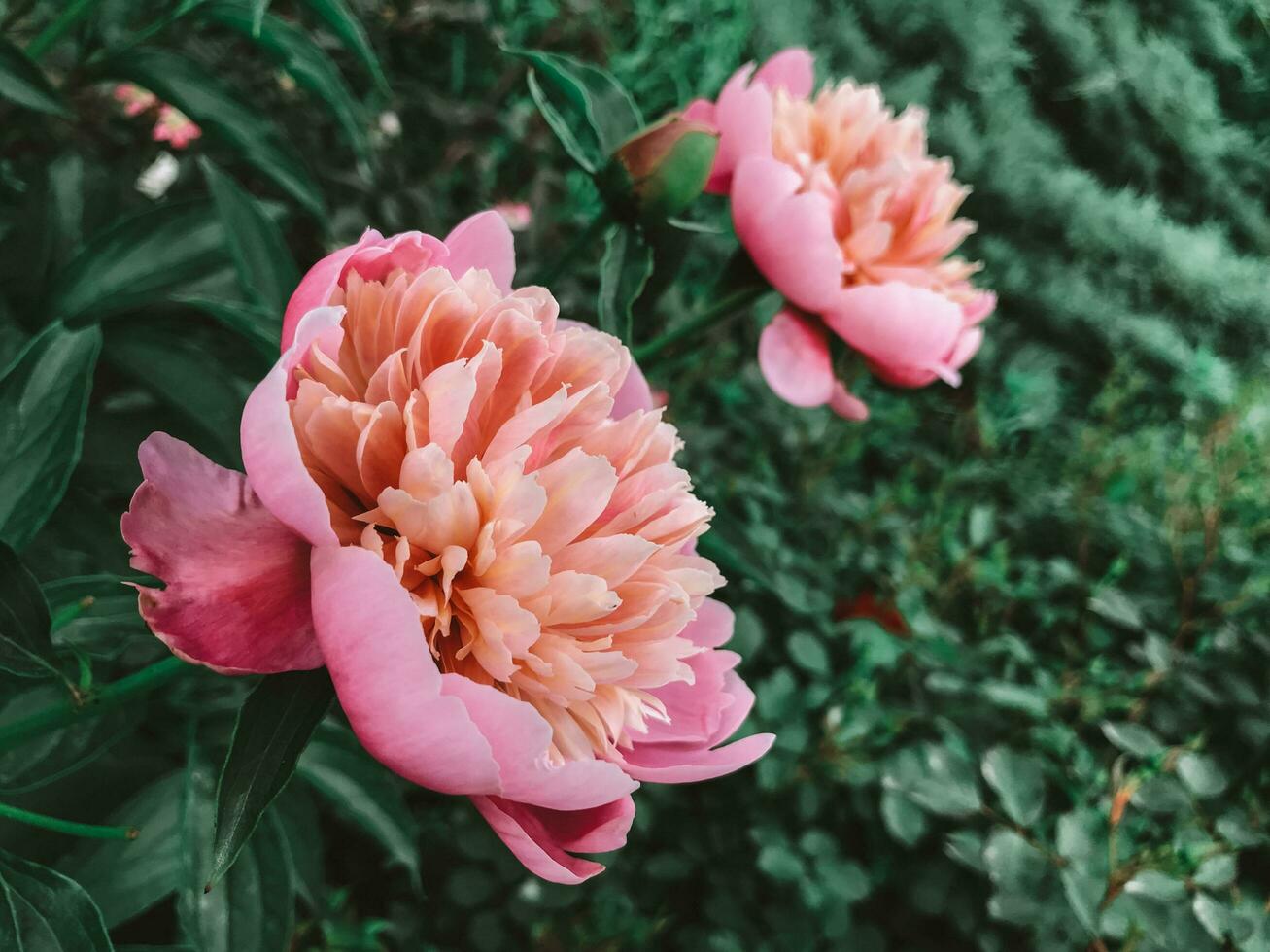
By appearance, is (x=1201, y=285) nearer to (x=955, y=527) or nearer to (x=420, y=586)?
(x=955, y=527)

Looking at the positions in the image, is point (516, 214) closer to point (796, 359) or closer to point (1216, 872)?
point (796, 359)

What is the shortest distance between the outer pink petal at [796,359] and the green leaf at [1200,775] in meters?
0.39

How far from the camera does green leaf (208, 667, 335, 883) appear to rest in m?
0.26

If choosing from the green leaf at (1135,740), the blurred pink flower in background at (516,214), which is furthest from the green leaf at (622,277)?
the blurred pink flower in background at (516,214)

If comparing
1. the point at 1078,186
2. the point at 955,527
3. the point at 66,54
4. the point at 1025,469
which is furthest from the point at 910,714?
the point at 1078,186

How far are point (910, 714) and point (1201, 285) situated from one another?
1406mm

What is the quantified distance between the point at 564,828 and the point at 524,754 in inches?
2.5

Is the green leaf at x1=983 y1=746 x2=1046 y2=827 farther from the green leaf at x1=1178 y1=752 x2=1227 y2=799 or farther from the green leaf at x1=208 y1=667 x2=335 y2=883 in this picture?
the green leaf at x1=208 y1=667 x2=335 y2=883

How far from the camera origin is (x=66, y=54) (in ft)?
3.40

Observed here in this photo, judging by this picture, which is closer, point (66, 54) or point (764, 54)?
point (66, 54)

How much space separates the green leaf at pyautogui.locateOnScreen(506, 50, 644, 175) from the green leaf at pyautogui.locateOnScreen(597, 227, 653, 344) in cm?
4

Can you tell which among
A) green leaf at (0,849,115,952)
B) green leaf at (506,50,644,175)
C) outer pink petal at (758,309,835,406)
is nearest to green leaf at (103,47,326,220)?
green leaf at (506,50,644,175)

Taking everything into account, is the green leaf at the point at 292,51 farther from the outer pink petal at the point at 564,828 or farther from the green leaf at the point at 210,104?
the outer pink petal at the point at 564,828

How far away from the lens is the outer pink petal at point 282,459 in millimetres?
248
